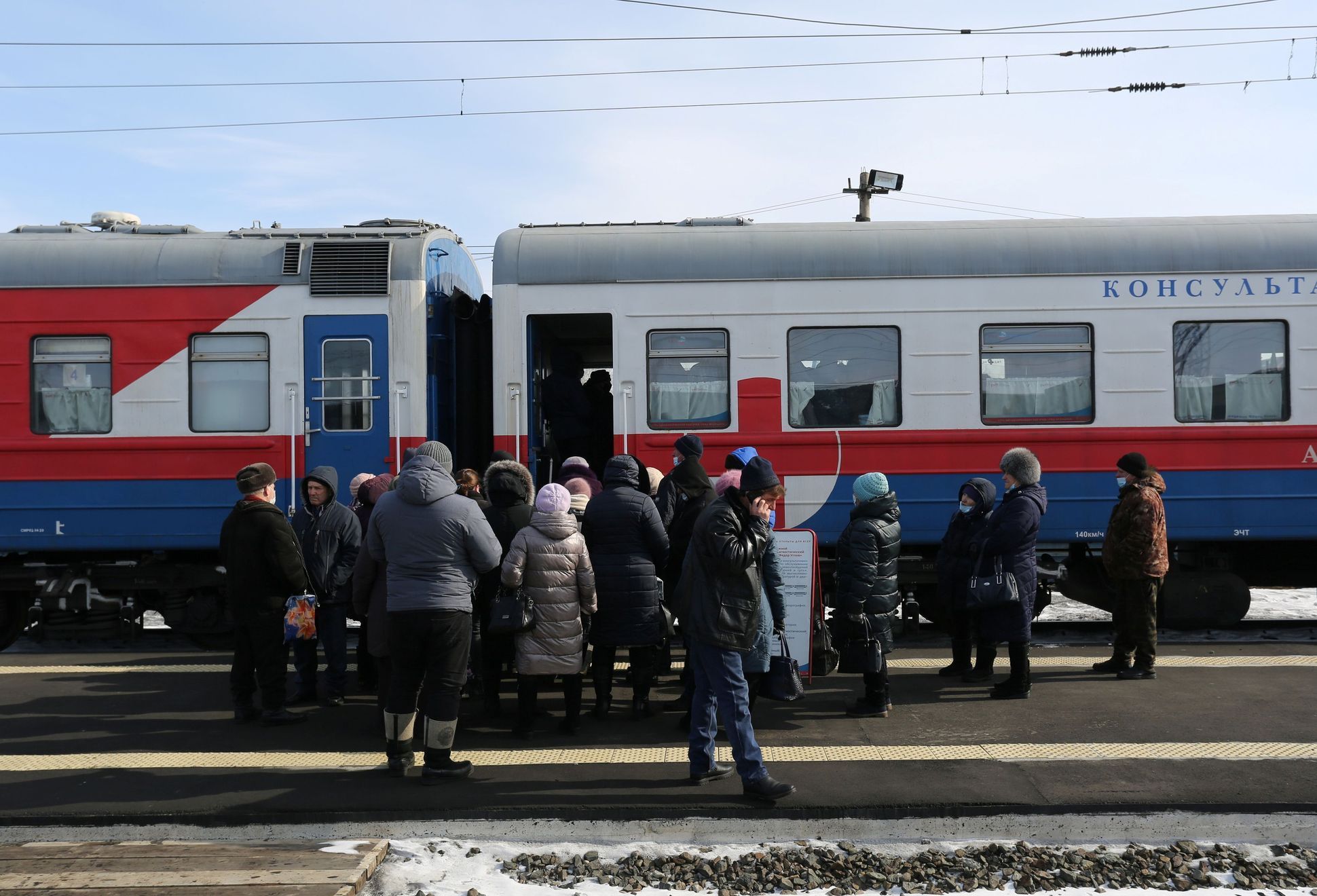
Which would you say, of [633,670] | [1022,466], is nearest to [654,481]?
[633,670]

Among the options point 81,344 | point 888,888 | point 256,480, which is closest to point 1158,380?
point 888,888

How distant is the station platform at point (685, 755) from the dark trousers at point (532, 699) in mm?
117

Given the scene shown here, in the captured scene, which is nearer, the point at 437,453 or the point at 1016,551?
the point at 437,453

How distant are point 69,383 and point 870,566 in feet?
23.4

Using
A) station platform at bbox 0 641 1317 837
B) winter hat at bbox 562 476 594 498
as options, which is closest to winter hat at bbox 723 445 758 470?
winter hat at bbox 562 476 594 498

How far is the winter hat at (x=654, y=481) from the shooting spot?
847 centimetres

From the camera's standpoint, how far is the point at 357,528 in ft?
25.5

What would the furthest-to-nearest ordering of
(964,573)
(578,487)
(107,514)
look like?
(107,514)
(964,573)
(578,487)

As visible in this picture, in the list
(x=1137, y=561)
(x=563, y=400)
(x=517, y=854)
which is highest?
(x=563, y=400)

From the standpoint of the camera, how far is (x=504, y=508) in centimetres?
721

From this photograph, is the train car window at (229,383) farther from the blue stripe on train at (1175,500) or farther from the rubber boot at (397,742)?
the blue stripe on train at (1175,500)

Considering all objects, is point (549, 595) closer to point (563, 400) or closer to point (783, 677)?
point (783, 677)

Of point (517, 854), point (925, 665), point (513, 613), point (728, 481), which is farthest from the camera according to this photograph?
point (925, 665)

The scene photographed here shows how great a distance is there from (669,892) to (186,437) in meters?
6.85
